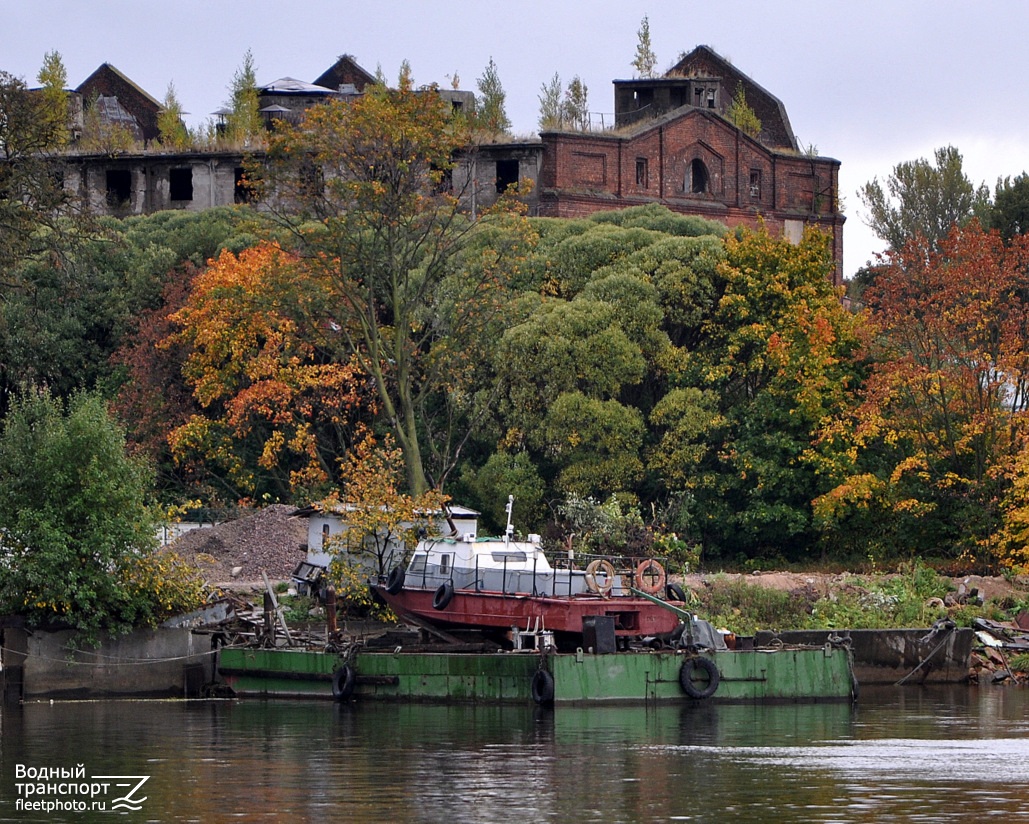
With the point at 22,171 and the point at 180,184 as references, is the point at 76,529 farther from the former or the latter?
the point at 180,184

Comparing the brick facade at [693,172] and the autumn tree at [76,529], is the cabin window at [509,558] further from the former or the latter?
the brick facade at [693,172]

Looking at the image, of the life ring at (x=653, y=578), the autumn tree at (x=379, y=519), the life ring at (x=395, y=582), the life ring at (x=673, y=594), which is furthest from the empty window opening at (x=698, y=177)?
the life ring at (x=673, y=594)

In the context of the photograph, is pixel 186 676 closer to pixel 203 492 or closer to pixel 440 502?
pixel 440 502

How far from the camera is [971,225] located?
5844cm

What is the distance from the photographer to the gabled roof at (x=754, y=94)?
91562 millimetres

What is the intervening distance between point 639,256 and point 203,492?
18.5 meters

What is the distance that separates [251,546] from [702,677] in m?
21.4

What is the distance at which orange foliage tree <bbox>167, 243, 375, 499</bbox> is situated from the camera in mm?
63000

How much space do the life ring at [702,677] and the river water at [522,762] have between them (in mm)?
462

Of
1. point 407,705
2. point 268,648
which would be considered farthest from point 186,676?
point 407,705

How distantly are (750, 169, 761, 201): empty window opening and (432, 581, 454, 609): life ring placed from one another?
148 ft

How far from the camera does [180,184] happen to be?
270 ft

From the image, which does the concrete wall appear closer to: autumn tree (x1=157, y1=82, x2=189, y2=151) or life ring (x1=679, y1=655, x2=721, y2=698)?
life ring (x1=679, y1=655, x2=721, y2=698)

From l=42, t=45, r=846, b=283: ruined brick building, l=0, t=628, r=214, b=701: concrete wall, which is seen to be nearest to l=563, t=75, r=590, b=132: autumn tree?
l=42, t=45, r=846, b=283: ruined brick building
